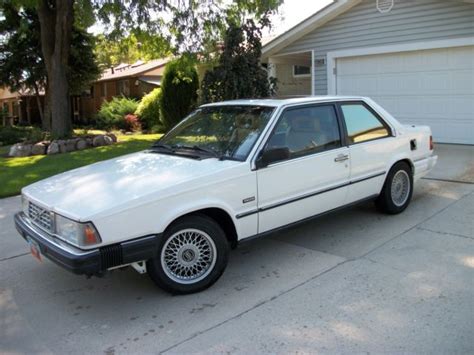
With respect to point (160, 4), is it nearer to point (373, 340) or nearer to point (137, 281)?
point (137, 281)

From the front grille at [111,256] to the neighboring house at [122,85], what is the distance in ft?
70.1

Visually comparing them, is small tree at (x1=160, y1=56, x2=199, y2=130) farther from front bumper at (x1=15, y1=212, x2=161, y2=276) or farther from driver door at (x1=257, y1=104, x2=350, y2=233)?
front bumper at (x1=15, y1=212, x2=161, y2=276)

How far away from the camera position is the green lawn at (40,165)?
924 cm

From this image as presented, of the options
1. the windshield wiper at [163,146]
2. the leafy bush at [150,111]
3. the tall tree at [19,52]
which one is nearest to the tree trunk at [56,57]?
the leafy bush at [150,111]

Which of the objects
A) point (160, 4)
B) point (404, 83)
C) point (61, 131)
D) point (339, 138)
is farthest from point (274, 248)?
point (61, 131)

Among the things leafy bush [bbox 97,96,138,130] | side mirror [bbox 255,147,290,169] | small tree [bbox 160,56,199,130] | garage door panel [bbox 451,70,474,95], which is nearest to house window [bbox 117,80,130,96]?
leafy bush [bbox 97,96,138,130]

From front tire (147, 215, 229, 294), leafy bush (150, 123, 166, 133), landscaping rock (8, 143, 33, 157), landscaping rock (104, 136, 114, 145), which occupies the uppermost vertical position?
leafy bush (150, 123, 166, 133)

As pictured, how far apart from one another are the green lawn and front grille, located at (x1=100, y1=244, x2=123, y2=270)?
557 centimetres

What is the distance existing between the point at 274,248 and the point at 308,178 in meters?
0.90

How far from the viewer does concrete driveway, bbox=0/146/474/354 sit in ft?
11.0

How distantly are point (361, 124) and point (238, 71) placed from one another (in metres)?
5.66

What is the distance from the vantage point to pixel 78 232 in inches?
141

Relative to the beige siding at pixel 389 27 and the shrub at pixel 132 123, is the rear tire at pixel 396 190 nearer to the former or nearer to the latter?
the beige siding at pixel 389 27

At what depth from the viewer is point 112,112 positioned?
961 inches
